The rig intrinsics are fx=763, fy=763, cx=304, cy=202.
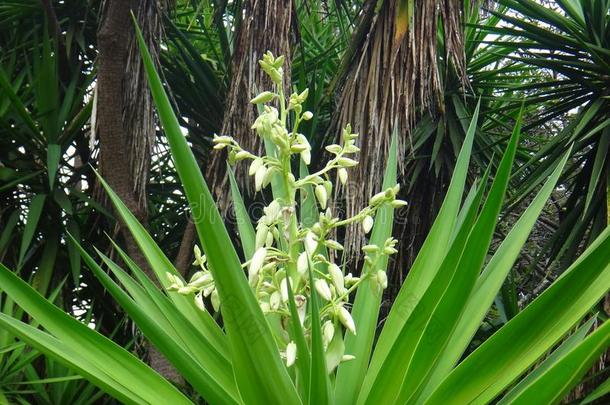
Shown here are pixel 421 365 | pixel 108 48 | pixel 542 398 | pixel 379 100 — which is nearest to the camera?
pixel 542 398

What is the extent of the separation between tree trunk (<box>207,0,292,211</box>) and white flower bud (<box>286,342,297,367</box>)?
186 cm

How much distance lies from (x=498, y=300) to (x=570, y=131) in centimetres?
100

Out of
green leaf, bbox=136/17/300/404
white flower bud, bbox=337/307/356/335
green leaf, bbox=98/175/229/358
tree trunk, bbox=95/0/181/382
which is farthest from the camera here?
tree trunk, bbox=95/0/181/382

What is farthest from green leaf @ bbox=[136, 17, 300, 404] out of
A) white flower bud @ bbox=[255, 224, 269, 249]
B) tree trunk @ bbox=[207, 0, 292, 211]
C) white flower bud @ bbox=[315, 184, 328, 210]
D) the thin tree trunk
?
tree trunk @ bbox=[207, 0, 292, 211]

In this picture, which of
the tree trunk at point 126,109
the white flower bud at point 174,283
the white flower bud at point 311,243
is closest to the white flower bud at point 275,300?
the white flower bud at point 311,243

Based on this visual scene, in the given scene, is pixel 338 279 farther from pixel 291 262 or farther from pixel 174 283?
pixel 174 283

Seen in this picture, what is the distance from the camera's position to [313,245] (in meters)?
1.62

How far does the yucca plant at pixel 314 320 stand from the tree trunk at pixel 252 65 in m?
1.50

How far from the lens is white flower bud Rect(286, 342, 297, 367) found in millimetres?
1499

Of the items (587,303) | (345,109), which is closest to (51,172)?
(345,109)

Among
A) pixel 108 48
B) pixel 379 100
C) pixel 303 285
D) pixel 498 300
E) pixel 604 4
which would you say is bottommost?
pixel 498 300

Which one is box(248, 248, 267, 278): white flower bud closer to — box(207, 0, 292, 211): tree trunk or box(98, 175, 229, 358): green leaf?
box(98, 175, 229, 358): green leaf

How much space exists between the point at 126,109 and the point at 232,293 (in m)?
2.60

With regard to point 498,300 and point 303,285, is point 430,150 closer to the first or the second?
point 498,300
